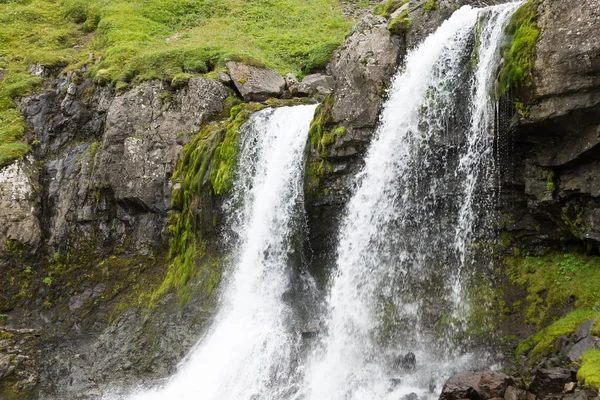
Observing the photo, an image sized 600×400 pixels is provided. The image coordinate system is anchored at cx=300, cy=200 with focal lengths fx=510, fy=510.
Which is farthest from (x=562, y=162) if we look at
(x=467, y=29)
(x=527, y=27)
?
(x=467, y=29)

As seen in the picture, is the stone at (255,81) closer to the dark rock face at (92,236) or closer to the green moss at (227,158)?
the dark rock face at (92,236)

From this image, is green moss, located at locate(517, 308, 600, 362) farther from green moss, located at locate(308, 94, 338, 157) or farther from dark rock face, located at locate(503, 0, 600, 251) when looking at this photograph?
green moss, located at locate(308, 94, 338, 157)

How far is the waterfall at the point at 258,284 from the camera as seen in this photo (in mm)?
12102

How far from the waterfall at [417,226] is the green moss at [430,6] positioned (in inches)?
58.5

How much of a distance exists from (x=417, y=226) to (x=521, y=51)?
4.39 meters

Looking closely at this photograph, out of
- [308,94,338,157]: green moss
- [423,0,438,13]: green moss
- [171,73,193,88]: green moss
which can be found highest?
[423,0,438,13]: green moss

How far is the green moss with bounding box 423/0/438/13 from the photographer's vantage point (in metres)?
14.6

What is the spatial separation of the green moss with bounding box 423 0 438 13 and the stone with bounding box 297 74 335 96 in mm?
5250

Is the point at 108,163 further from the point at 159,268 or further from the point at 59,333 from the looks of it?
the point at 59,333

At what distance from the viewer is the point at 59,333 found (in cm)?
1531

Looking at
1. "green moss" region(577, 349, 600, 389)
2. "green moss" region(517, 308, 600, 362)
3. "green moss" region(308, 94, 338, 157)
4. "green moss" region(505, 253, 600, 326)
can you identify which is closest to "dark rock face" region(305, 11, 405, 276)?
"green moss" region(308, 94, 338, 157)

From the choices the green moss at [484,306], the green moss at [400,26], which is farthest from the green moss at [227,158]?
the green moss at [484,306]

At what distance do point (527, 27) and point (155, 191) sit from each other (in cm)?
1232

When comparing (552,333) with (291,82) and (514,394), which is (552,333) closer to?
(514,394)
